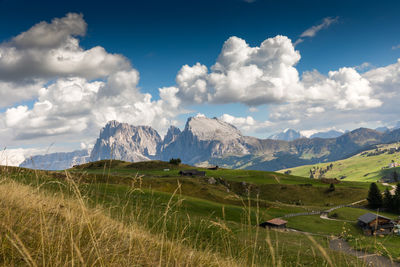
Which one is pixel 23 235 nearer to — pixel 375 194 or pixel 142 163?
pixel 375 194

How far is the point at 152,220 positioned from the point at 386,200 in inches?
4181

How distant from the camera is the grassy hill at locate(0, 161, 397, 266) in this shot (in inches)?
151

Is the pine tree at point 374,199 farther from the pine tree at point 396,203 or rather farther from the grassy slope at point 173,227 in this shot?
the grassy slope at point 173,227

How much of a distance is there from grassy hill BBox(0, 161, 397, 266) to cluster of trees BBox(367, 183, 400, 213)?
48.1ft

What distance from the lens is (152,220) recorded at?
1830cm

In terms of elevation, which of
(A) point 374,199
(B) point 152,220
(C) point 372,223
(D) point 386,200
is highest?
(B) point 152,220

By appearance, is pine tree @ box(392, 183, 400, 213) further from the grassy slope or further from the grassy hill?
the grassy slope

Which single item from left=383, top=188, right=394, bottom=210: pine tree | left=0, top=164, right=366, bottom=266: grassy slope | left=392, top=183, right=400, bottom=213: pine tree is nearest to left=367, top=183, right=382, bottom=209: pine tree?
left=383, top=188, right=394, bottom=210: pine tree

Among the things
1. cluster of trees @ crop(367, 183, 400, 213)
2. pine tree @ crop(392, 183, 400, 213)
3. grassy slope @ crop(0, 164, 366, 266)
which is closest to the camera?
grassy slope @ crop(0, 164, 366, 266)

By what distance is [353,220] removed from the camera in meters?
74.8

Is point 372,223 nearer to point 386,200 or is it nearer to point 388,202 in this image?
point 388,202

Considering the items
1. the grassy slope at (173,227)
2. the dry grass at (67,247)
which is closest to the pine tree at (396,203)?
the grassy slope at (173,227)

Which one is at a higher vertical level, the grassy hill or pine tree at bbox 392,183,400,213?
the grassy hill

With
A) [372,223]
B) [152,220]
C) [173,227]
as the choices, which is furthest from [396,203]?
[173,227]
